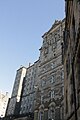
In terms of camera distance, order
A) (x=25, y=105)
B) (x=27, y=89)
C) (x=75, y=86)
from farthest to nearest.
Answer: (x=27, y=89) → (x=25, y=105) → (x=75, y=86)

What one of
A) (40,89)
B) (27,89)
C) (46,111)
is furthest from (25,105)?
(46,111)

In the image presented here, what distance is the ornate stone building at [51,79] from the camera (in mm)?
31269

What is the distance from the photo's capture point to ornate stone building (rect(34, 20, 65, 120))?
31269 millimetres

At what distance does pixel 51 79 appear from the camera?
116 ft

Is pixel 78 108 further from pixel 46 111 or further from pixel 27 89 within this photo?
pixel 27 89

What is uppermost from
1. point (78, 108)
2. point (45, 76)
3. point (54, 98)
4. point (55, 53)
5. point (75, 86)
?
point (55, 53)

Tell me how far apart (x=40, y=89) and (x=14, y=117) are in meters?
7.94

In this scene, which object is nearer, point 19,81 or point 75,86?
point 75,86

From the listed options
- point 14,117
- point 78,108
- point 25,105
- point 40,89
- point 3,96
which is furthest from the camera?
point 3,96

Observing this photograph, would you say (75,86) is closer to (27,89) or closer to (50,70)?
(50,70)

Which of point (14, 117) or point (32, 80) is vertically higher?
point (32, 80)

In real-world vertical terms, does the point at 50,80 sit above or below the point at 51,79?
below

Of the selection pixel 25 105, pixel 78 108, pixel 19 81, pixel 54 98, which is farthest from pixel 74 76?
pixel 19 81

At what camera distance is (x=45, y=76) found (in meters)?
37.0
